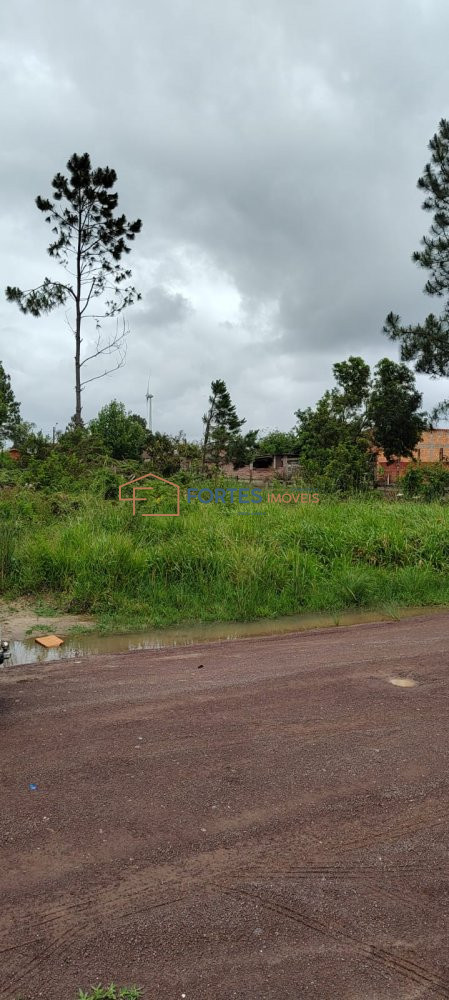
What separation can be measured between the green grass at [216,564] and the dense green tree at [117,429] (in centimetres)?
2392

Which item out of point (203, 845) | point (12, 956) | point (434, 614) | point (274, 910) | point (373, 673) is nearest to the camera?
point (12, 956)

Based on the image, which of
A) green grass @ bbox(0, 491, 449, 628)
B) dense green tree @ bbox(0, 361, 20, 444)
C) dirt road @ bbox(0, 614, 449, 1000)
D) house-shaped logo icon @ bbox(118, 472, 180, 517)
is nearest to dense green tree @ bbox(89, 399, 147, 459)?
dense green tree @ bbox(0, 361, 20, 444)

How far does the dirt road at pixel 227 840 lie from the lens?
2215 millimetres

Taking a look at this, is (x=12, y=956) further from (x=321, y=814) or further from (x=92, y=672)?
(x=92, y=672)

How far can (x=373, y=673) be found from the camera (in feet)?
18.0

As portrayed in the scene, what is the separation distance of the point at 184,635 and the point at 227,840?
4.86 m

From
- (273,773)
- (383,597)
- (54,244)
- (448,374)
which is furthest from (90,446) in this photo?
(273,773)

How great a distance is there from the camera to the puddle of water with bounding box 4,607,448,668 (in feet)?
23.0

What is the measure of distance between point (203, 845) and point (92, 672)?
3.04m

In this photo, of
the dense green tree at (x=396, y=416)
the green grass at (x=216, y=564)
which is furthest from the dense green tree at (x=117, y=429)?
the green grass at (x=216, y=564)

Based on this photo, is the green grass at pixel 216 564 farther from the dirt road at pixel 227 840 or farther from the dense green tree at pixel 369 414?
the dense green tree at pixel 369 414

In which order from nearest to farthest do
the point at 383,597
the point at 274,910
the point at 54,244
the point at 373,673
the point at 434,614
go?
the point at 274,910
the point at 373,673
the point at 434,614
the point at 383,597
the point at 54,244

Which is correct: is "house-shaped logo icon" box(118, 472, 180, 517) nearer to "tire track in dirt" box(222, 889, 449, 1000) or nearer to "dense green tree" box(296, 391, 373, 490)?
"dense green tree" box(296, 391, 373, 490)

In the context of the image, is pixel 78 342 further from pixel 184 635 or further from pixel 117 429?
pixel 117 429
